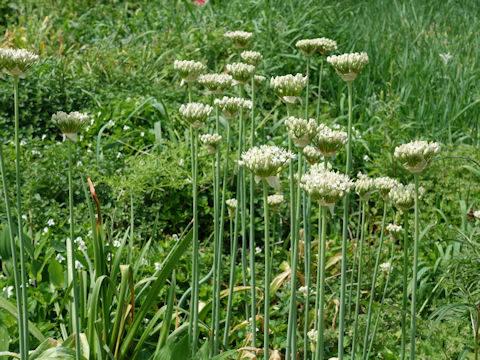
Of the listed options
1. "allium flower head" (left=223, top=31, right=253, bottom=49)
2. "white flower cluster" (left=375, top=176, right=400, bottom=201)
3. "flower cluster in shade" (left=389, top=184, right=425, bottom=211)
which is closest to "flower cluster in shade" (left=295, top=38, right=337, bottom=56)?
"allium flower head" (left=223, top=31, right=253, bottom=49)

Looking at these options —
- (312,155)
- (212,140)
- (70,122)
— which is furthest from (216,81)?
(70,122)

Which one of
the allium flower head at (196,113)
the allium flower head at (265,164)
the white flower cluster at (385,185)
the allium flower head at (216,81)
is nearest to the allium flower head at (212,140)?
the allium flower head at (196,113)

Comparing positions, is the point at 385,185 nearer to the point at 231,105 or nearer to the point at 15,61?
the point at 231,105

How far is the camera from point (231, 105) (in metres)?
1.93

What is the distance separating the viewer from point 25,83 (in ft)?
15.4

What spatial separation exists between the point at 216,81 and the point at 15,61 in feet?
2.40

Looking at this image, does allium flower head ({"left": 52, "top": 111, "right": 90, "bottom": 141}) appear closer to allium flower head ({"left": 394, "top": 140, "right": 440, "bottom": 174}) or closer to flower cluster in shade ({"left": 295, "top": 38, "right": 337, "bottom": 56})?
allium flower head ({"left": 394, "top": 140, "right": 440, "bottom": 174})

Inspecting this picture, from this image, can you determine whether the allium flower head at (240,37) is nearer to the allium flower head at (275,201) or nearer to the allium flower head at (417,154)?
the allium flower head at (275,201)

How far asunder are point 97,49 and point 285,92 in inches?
171

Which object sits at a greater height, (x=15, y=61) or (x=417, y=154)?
(x=15, y=61)

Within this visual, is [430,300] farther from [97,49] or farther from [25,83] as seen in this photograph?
[97,49]

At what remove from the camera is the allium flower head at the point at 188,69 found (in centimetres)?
194

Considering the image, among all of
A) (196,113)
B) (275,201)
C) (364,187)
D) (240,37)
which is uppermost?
(240,37)

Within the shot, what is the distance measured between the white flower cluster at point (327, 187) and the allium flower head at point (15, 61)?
76 centimetres
